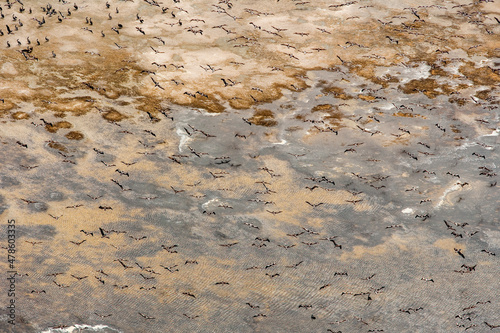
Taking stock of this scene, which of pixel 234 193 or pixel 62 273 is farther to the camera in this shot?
pixel 234 193

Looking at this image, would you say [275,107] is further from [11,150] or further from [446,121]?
[11,150]

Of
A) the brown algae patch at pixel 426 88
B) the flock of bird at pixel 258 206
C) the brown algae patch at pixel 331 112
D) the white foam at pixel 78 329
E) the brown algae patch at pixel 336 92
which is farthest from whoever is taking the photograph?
the brown algae patch at pixel 426 88

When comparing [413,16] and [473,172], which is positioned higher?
[413,16]

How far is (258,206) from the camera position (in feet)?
61.6

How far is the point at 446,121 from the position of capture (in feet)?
76.2

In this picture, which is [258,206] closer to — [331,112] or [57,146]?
[331,112]

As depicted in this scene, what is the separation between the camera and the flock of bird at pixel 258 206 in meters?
15.2

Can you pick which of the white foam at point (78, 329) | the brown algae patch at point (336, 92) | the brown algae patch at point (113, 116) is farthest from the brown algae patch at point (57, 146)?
the brown algae patch at point (336, 92)

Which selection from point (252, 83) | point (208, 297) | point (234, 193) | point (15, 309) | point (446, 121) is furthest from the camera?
point (252, 83)

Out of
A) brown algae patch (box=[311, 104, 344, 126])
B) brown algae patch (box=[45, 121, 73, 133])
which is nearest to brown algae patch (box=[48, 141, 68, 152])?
brown algae patch (box=[45, 121, 73, 133])

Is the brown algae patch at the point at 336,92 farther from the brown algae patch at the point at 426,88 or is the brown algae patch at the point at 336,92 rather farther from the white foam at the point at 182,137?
the white foam at the point at 182,137

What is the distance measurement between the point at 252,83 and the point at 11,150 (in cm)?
1175

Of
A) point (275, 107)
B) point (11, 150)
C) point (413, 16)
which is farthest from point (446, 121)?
point (11, 150)

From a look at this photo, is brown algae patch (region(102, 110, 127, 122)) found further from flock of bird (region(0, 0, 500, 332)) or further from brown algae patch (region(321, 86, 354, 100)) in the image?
brown algae patch (region(321, 86, 354, 100))
